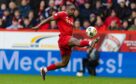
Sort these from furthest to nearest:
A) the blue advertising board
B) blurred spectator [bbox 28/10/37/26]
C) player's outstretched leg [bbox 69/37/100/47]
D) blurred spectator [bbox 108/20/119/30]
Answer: blurred spectator [bbox 28/10/37/26], blurred spectator [bbox 108/20/119/30], the blue advertising board, player's outstretched leg [bbox 69/37/100/47]

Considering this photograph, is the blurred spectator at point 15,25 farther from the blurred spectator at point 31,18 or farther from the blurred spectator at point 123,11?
the blurred spectator at point 123,11

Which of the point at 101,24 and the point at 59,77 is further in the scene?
the point at 101,24

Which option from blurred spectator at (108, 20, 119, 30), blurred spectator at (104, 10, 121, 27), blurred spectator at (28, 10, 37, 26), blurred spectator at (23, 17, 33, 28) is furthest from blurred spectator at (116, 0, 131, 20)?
blurred spectator at (23, 17, 33, 28)

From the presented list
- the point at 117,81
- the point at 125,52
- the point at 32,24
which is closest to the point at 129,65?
the point at 125,52

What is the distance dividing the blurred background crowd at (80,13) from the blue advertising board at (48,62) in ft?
3.68

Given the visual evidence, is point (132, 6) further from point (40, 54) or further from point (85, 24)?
point (40, 54)

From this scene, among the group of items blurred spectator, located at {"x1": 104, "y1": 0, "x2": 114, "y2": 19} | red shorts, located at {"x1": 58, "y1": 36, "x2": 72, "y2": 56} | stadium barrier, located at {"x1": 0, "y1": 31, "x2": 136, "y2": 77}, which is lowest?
stadium barrier, located at {"x1": 0, "y1": 31, "x2": 136, "y2": 77}

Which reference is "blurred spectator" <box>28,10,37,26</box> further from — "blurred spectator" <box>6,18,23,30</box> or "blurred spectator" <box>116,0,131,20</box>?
"blurred spectator" <box>116,0,131,20</box>

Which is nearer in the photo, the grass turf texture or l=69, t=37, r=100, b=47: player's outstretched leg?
l=69, t=37, r=100, b=47: player's outstretched leg

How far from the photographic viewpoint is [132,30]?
61.5 ft

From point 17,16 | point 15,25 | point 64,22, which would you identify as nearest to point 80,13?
point 17,16

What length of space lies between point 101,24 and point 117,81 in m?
3.33

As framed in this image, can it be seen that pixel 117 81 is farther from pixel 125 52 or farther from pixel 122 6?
pixel 122 6

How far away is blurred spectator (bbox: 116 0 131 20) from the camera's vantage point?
19938mm
